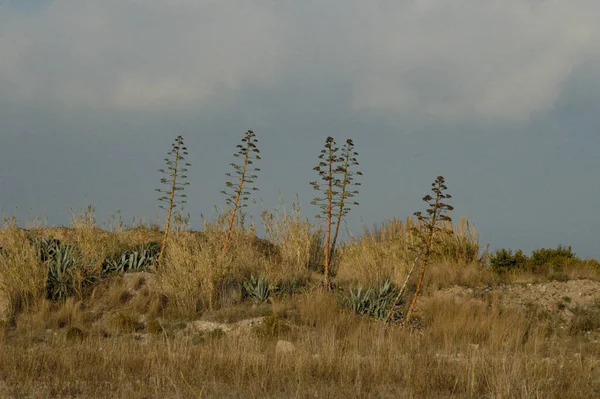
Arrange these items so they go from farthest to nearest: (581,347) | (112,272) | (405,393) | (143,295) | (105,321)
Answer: (112,272) → (143,295) → (105,321) → (581,347) → (405,393)

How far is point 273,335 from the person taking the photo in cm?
918

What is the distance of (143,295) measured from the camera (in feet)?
39.0

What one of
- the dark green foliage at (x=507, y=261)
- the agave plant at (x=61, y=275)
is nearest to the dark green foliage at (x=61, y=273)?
the agave plant at (x=61, y=275)

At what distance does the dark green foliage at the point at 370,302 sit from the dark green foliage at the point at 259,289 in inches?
60.5

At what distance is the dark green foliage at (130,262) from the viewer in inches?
521

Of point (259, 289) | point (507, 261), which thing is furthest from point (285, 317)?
point (507, 261)

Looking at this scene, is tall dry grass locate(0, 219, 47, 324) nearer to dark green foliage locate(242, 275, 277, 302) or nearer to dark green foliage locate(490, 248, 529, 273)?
dark green foliage locate(242, 275, 277, 302)

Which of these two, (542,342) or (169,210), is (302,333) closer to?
(542,342)

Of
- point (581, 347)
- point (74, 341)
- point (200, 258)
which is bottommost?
point (74, 341)

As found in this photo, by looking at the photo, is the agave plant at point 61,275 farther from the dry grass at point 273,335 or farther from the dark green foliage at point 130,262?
the dark green foliage at point 130,262

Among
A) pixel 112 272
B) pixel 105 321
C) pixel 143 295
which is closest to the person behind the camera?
pixel 105 321

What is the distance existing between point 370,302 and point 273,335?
6.97ft

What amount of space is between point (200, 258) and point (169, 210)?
2.23 m

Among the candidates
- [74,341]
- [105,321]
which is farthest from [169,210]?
[74,341]
